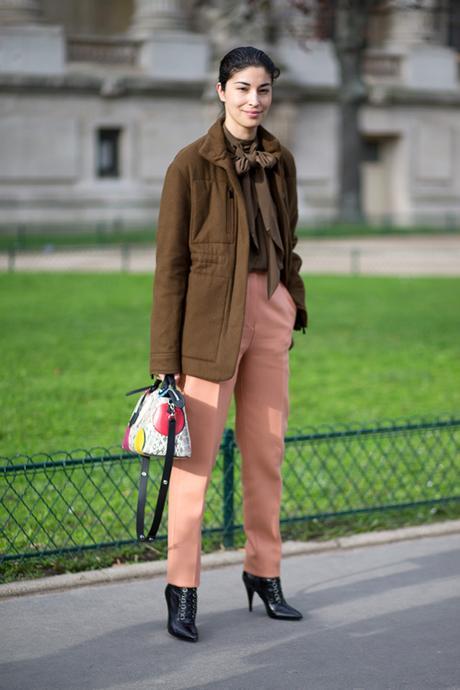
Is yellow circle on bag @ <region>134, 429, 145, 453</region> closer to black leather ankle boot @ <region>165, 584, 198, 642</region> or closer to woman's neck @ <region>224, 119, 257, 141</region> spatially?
black leather ankle boot @ <region>165, 584, 198, 642</region>

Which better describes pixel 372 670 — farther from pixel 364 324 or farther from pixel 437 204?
pixel 437 204

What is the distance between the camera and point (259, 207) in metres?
5.13

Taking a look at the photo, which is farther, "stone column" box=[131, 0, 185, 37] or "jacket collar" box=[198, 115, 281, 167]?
"stone column" box=[131, 0, 185, 37]

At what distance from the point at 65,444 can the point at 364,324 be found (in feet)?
25.6

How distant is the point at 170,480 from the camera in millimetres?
5191

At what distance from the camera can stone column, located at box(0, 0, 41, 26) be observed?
115 ft

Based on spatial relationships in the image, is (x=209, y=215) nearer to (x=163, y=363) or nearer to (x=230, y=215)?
(x=230, y=215)

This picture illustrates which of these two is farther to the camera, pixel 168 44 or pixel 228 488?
pixel 168 44

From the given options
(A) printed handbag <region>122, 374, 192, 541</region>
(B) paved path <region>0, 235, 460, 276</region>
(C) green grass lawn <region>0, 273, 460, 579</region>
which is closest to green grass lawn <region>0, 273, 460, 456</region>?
(C) green grass lawn <region>0, 273, 460, 579</region>

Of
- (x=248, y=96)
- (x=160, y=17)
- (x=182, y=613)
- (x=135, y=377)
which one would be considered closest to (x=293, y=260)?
(x=248, y=96)

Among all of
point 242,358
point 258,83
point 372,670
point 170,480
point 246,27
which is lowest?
point 372,670

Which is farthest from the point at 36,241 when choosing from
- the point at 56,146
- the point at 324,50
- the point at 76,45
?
the point at 324,50

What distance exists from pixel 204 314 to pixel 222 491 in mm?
2642

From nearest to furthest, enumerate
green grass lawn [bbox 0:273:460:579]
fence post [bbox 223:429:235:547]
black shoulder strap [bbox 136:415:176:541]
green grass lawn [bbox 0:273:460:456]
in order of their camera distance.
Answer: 1. black shoulder strap [bbox 136:415:176:541]
2. fence post [bbox 223:429:235:547]
3. green grass lawn [bbox 0:273:460:579]
4. green grass lawn [bbox 0:273:460:456]
